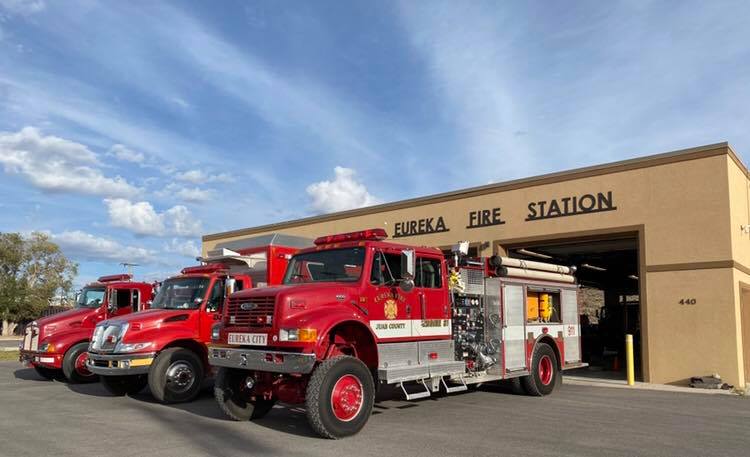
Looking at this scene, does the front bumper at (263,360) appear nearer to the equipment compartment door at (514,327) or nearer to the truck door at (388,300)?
the truck door at (388,300)

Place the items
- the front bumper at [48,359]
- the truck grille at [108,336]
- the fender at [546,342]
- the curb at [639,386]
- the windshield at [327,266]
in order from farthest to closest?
the curb at [639,386] → the front bumper at [48,359] → the fender at [546,342] → the truck grille at [108,336] → the windshield at [327,266]

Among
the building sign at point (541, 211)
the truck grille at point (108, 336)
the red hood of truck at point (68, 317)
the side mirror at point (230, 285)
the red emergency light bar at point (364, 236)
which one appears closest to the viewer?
the red emergency light bar at point (364, 236)

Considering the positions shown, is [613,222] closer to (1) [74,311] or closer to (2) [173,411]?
(2) [173,411]

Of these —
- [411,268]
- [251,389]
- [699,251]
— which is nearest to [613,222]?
[699,251]

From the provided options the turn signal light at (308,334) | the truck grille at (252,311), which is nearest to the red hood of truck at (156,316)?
the truck grille at (252,311)

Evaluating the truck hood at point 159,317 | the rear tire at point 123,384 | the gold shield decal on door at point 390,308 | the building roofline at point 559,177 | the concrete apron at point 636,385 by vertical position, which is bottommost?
the concrete apron at point 636,385

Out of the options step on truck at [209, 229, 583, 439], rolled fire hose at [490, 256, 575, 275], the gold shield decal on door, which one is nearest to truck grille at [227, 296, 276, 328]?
step on truck at [209, 229, 583, 439]

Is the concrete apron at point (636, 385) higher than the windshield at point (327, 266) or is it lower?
lower

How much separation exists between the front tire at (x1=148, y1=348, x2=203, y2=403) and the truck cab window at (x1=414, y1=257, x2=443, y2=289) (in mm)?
4363

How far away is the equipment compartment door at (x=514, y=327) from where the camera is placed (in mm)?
11266

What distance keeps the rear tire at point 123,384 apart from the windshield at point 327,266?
4.30 m

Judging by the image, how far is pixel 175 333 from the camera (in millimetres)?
10664

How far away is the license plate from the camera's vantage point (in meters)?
7.98

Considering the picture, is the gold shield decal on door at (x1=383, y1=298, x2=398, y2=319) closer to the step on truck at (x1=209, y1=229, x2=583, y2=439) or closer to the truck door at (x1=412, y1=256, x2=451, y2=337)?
the step on truck at (x1=209, y1=229, x2=583, y2=439)
